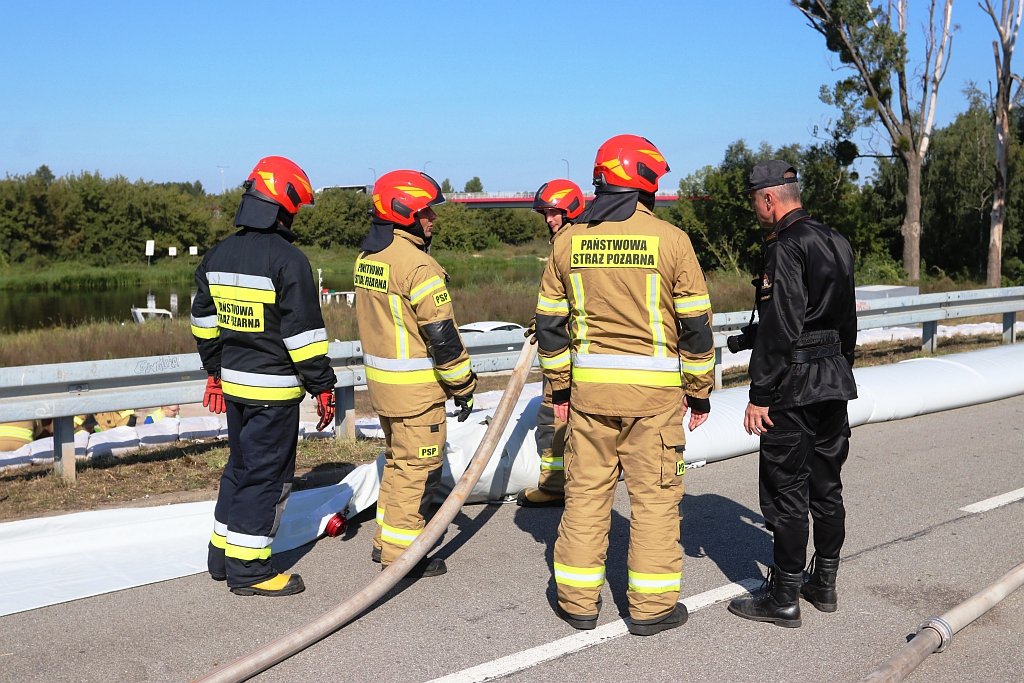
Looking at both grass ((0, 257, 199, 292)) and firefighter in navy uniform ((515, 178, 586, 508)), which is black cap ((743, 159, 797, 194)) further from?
grass ((0, 257, 199, 292))

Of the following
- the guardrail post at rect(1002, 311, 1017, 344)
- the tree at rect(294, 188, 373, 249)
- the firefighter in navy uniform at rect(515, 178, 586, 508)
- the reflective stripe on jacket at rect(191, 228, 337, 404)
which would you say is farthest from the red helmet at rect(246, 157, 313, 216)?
the tree at rect(294, 188, 373, 249)

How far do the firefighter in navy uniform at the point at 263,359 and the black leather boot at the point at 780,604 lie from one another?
85.9 inches

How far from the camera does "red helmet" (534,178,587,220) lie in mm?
6609

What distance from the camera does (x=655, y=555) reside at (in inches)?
166

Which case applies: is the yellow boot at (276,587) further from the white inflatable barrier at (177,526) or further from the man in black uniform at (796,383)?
the man in black uniform at (796,383)

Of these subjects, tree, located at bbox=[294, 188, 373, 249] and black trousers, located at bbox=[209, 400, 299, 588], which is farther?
tree, located at bbox=[294, 188, 373, 249]

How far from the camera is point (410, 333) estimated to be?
16.4 feet

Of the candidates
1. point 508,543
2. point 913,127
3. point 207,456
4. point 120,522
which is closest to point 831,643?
point 508,543

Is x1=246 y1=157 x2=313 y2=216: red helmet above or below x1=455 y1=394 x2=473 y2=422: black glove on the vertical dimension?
above

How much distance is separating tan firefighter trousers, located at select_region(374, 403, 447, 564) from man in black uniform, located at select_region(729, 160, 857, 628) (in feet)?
5.41

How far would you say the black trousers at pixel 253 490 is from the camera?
470 cm

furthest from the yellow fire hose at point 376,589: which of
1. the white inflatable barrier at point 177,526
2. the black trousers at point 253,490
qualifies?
the white inflatable barrier at point 177,526

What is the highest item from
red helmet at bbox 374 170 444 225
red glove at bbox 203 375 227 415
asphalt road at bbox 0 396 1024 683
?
red helmet at bbox 374 170 444 225

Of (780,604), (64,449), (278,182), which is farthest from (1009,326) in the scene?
(64,449)
